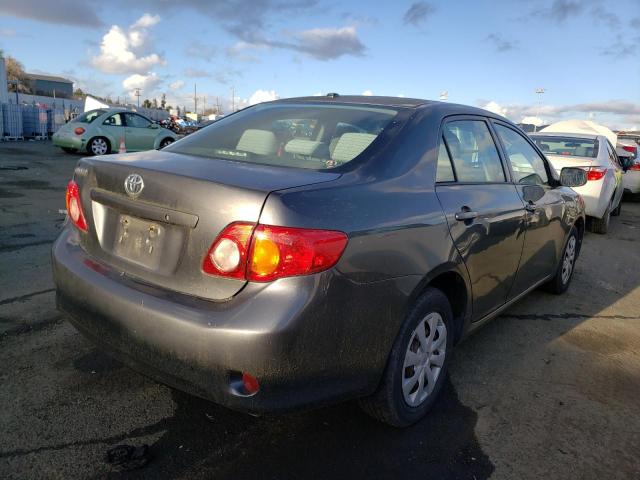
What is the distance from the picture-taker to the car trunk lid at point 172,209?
2.05 m

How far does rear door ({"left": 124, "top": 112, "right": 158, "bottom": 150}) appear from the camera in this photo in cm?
1622

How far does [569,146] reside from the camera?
28.4 ft

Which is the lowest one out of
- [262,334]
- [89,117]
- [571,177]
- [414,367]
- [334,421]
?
[334,421]

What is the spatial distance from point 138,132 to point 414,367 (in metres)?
15.6

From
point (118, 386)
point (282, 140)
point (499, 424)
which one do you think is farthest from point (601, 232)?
point (118, 386)

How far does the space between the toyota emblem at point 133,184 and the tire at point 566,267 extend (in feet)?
12.5

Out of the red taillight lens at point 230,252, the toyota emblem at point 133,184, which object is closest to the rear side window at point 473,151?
the red taillight lens at point 230,252

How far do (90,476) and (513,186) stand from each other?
2.96 metres

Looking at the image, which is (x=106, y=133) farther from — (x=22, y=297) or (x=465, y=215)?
(x=465, y=215)

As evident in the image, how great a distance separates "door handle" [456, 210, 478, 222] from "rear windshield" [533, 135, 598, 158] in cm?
618

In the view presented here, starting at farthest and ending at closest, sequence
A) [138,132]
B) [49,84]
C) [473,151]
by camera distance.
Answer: [49,84] < [138,132] < [473,151]

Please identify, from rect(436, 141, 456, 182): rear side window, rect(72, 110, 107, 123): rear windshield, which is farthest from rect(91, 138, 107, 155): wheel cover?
rect(436, 141, 456, 182): rear side window

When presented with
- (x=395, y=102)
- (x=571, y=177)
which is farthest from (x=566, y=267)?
(x=395, y=102)

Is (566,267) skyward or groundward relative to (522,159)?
groundward
